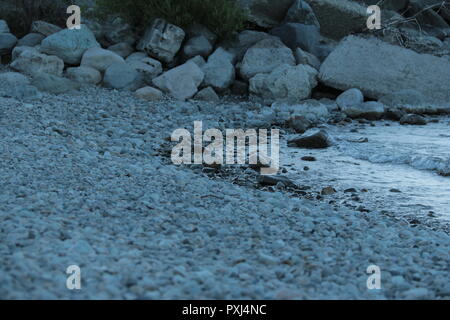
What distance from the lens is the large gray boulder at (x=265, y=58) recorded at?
10.2m

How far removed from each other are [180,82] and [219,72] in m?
0.85

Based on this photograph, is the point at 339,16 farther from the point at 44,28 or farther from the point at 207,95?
the point at 44,28

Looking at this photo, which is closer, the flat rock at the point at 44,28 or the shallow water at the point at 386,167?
the shallow water at the point at 386,167

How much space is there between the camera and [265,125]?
8266 millimetres

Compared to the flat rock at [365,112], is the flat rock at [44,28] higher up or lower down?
higher up

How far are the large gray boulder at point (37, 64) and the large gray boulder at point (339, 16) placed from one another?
498cm

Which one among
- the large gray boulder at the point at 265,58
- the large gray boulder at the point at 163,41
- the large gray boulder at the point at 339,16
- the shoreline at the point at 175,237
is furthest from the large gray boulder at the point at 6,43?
the large gray boulder at the point at 339,16

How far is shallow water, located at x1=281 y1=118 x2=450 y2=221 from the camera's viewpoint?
5.31 metres

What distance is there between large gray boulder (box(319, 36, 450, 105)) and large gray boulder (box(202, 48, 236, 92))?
4.77 ft
